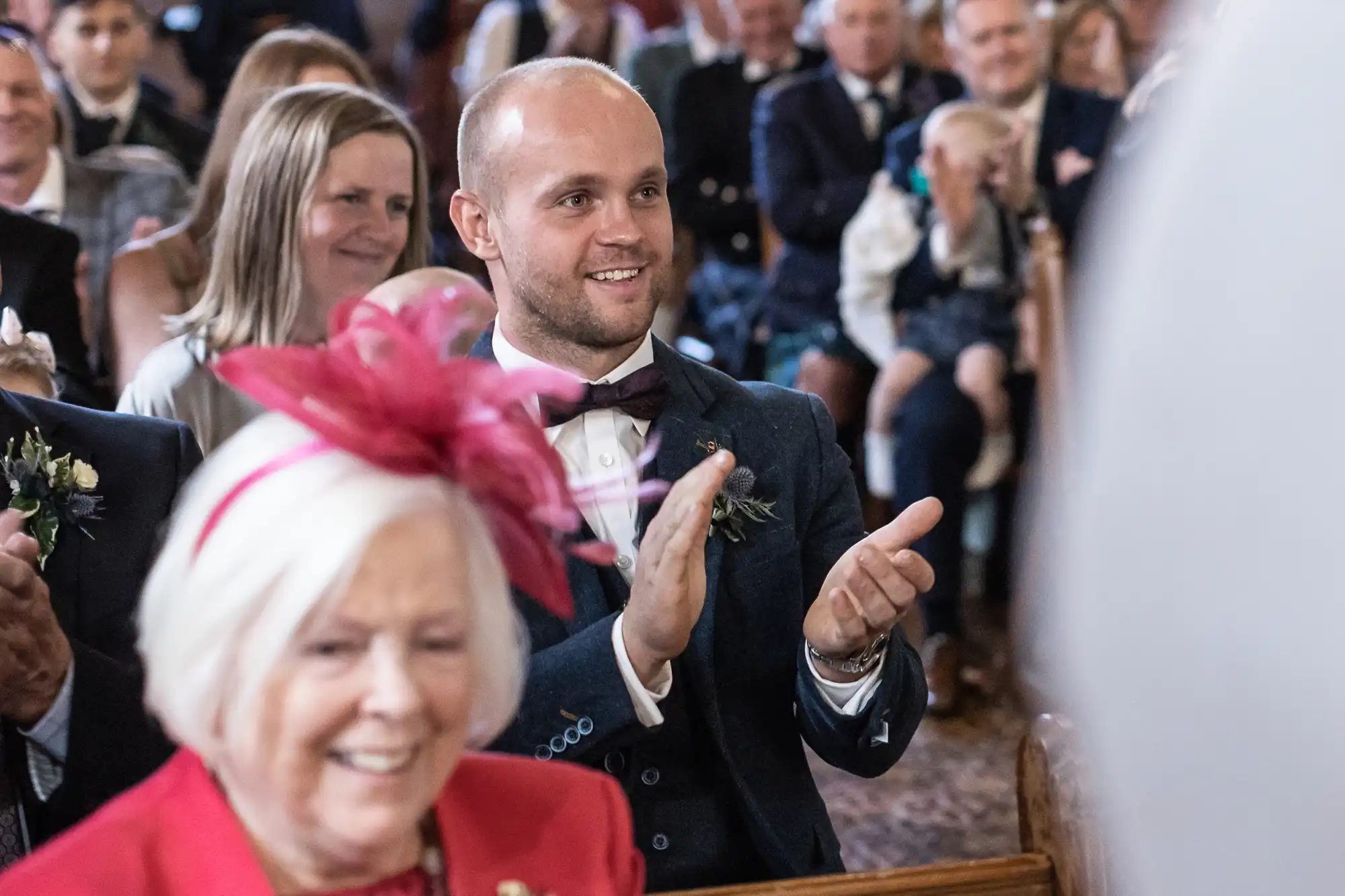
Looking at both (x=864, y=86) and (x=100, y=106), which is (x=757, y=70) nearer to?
(x=864, y=86)

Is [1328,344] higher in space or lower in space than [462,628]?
higher

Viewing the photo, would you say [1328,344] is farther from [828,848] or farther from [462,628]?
[828,848]

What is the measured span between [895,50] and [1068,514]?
13.8 feet

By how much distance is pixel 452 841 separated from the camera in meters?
1.30

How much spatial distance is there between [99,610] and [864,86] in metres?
3.13

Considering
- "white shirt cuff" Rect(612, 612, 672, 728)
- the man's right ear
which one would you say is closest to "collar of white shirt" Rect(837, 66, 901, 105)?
the man's right ear

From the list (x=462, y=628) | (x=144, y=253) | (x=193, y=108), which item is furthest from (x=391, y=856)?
(x=193, y=108)

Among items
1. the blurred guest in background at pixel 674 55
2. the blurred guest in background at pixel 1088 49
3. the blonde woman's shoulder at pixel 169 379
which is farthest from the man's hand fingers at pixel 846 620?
the blurred guest in background at pixel 1088 49

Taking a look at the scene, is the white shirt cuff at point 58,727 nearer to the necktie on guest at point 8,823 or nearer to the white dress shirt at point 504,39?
the necktie on guest at point 8,823

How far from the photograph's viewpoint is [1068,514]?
51 cm

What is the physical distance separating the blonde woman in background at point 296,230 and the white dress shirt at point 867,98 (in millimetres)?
2056

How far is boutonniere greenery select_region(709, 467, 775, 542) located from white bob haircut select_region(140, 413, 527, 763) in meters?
0.65

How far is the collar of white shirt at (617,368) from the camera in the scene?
1916 millimetres

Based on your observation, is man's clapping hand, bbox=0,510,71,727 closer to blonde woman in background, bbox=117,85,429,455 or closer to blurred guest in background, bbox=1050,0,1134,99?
blonde woman in background, bbox=117,85,429,455
